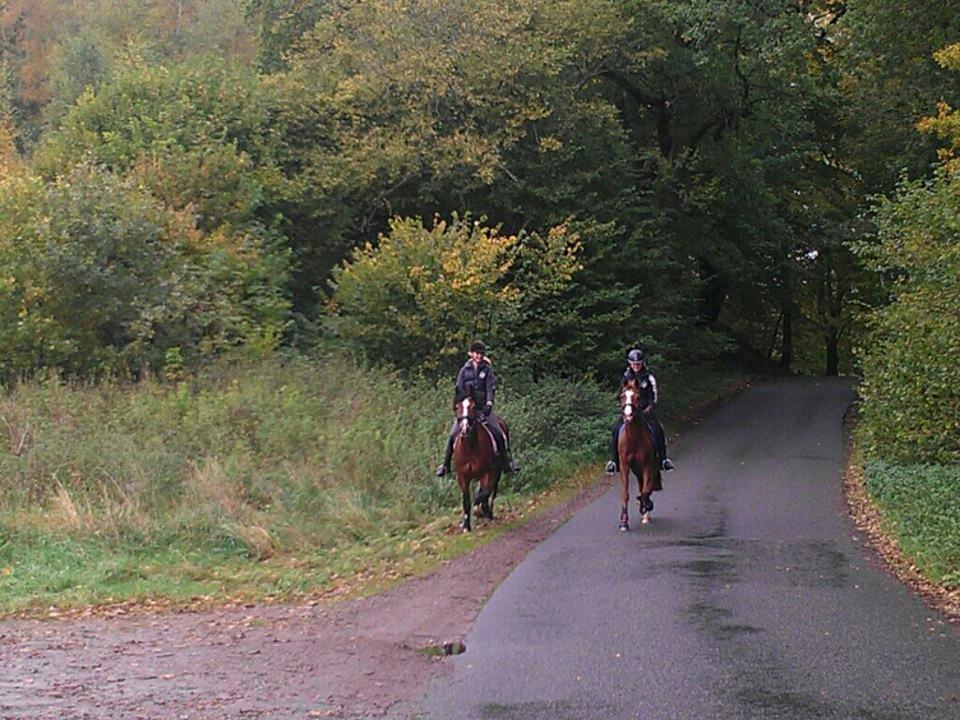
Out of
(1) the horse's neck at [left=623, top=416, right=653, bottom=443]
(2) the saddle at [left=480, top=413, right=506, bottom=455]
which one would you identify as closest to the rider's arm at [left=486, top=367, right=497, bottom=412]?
(2) the saddle at [left=480, top=413, right=506, bottom=455]

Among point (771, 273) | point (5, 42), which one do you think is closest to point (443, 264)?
point (771, 273)

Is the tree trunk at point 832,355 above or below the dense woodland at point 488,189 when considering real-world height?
below

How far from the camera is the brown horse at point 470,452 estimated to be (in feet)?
54.7

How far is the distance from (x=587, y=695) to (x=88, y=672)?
4154 mm

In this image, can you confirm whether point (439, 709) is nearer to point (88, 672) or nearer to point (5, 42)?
point (88, 672)

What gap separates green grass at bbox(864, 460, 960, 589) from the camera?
13.2 metres

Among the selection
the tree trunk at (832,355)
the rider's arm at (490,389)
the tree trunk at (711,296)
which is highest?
the tree trunk at (711,296)

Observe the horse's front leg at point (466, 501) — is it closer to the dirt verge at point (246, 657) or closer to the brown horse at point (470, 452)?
the brown horse at point (470, 452)

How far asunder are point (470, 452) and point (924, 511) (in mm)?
6308

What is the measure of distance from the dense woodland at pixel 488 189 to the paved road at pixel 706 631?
15.2 ft

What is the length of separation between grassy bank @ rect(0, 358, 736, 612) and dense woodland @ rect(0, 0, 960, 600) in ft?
8.06

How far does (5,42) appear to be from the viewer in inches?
2233

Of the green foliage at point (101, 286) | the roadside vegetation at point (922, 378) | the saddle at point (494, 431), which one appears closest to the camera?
the roadside vegetation at point (922, 378)

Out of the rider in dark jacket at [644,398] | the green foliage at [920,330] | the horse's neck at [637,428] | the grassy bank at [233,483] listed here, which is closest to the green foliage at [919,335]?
the green foliage at [920,330]
